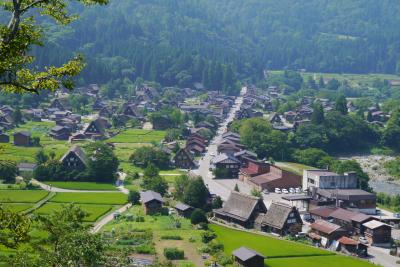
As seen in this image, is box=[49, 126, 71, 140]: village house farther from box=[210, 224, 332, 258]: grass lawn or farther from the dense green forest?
the dense green forest

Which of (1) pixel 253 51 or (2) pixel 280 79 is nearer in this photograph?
(2) pixel 280 79

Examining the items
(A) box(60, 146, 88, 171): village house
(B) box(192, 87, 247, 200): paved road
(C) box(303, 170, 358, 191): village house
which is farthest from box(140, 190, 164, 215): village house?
(C) box(303, 170, 358, 191): village house

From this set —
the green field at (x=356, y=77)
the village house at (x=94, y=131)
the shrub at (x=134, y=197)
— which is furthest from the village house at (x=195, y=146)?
the green field at (x=356, y=77)

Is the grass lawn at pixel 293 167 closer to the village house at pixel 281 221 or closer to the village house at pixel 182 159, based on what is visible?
the village house at pixel 182 159

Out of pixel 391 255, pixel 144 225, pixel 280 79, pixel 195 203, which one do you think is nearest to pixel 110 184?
pixel 195 203

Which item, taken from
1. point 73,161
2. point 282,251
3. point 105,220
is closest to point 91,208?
point 105,220

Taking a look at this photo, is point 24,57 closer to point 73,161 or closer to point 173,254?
point 173,254

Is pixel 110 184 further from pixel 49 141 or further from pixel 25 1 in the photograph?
pixel 25 1
